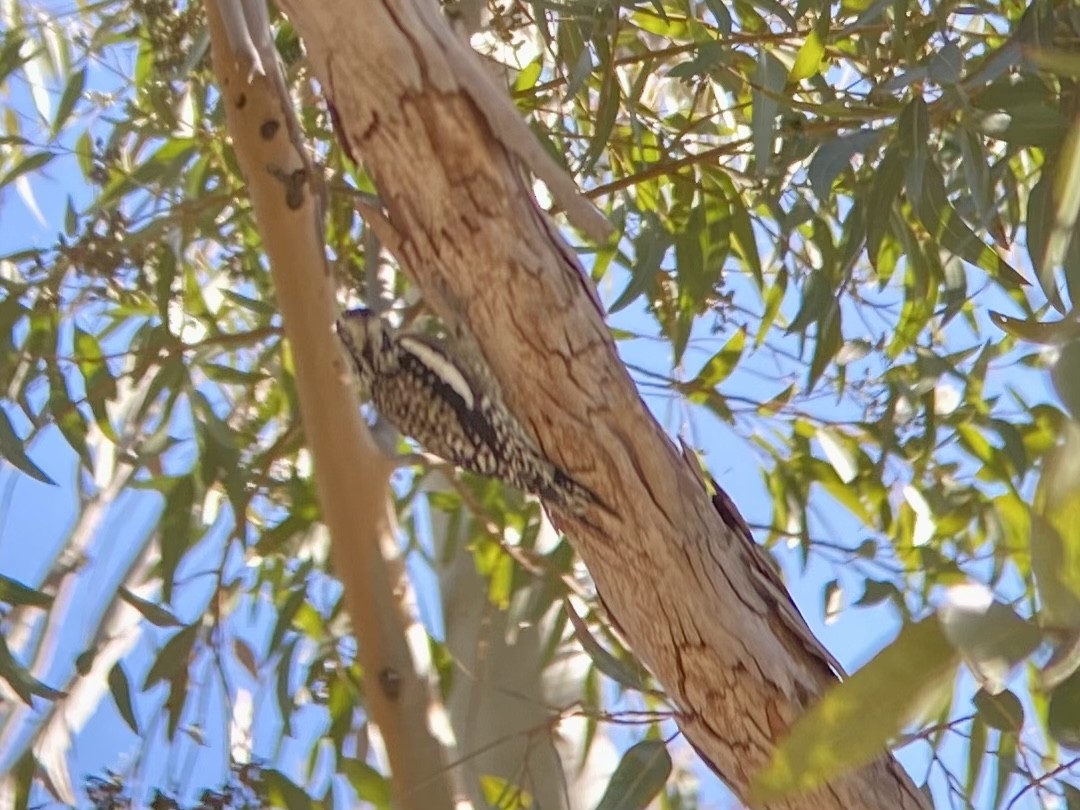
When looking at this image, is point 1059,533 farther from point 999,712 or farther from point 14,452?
point 14,452

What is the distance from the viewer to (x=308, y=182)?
1.44 meters

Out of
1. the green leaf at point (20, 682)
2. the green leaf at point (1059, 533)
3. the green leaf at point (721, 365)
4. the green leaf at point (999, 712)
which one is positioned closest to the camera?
the green leaf at point (1059, 533)

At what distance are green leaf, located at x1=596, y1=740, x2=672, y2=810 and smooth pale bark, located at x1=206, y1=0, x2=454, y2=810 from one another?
21cm

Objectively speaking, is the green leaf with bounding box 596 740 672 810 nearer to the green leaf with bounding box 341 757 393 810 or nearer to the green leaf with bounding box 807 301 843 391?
the green leaf with bounding box 341 757 393 810

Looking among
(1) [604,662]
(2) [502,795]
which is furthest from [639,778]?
(2) [502,795]

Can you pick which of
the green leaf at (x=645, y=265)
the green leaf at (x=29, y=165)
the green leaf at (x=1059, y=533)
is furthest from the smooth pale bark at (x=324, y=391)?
the green leaf at (x=1059, y=533)

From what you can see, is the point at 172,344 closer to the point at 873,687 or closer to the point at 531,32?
the point at 531,32

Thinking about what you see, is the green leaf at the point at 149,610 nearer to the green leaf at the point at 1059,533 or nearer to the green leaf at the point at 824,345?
the green leaf at the point at 824,345

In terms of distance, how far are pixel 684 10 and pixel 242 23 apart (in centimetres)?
49

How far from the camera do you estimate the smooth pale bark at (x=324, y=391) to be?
1.42 m

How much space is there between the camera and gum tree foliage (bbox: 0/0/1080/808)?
4.22 feet

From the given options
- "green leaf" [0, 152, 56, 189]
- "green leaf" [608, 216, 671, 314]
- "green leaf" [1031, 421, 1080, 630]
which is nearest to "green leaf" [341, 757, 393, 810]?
"green leaf" [608, 216, 671, 314]

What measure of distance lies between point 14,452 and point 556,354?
69cm

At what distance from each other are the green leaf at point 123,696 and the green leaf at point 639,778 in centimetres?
64
